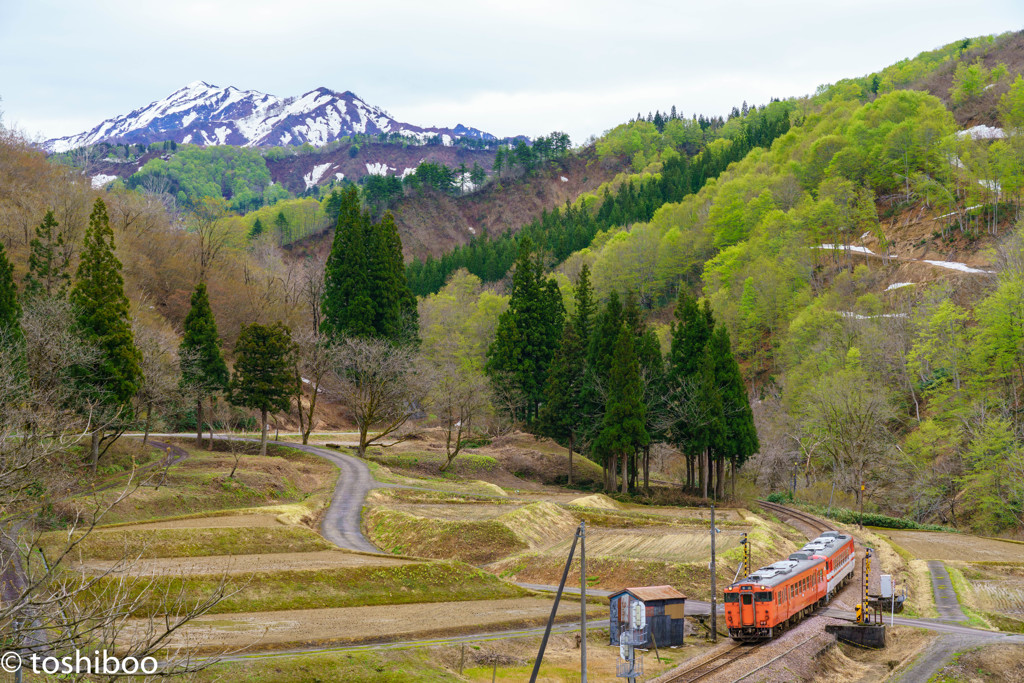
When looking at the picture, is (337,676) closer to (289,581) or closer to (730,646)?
(289,581)

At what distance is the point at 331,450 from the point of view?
63.6m

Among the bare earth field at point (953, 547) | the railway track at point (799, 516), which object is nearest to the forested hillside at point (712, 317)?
the bare earth field at point (953, 547)

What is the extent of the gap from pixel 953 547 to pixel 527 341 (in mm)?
39023

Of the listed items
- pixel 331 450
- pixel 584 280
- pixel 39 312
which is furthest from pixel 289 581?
pixel 584 280

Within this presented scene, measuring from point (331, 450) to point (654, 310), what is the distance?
65667mm

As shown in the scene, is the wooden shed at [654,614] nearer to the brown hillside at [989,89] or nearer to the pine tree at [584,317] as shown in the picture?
the pine tree at [584,317]

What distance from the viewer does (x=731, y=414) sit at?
6025cm

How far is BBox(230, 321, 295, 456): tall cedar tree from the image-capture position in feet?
187

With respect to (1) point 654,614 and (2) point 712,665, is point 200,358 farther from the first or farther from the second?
(2) point 712,665

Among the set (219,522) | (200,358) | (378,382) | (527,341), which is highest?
(527,341)

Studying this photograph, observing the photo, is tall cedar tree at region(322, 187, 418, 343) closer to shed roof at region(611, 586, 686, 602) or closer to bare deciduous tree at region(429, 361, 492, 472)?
bare deciduous tree at region(429, 361, 492, 472)

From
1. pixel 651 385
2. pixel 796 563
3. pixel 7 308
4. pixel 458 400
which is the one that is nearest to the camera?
pixel 796 563

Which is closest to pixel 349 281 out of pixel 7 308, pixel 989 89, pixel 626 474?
pixel 626 474

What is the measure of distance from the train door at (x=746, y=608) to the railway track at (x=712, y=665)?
851 millimetres
